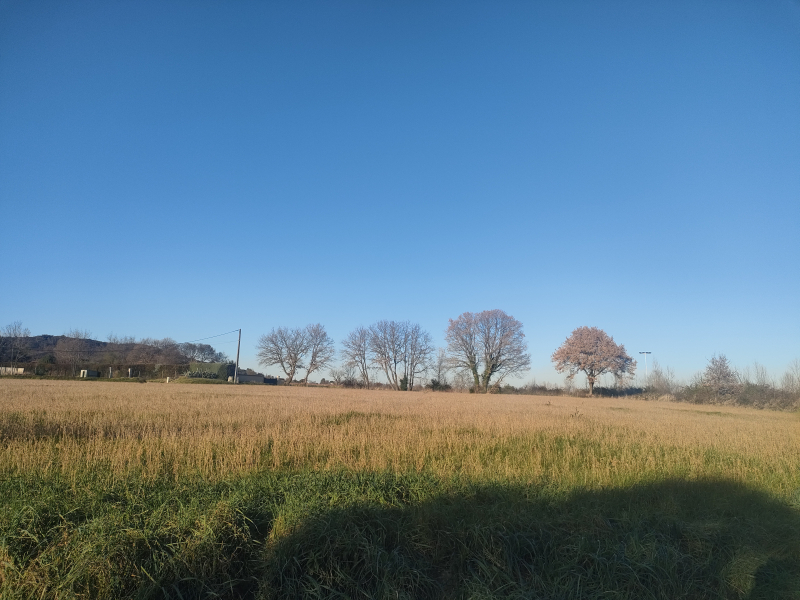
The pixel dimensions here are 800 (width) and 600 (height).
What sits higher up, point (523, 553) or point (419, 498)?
point (419, 498)

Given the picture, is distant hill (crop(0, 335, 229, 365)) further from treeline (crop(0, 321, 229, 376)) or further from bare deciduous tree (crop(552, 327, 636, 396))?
bare deciduous tree (crop(552, 327, 636, 396))

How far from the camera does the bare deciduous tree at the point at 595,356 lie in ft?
235

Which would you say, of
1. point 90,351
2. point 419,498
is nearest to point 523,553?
point 419,498

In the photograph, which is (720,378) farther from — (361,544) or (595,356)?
(361,544)

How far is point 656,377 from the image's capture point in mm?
68750

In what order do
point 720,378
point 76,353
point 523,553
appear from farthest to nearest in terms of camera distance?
point 76,353, point 720,378, point 523,553

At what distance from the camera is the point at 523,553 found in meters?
5.14

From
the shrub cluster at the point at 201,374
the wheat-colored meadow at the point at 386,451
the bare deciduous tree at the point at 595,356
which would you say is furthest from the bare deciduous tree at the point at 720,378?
the shrub cluster at the point at 201,374

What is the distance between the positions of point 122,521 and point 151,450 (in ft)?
13.7

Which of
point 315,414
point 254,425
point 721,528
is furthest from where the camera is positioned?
point 315,414

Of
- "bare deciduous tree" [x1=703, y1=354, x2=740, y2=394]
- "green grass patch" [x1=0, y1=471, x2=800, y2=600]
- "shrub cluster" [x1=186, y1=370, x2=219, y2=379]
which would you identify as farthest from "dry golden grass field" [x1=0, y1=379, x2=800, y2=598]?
"shrub cluster" [x1=186, y1=370, x2=219, y2=379]

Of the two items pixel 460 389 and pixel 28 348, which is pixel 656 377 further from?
pixel 28 348

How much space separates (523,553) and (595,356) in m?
73.4

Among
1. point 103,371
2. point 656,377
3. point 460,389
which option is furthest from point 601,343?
point 103,371
